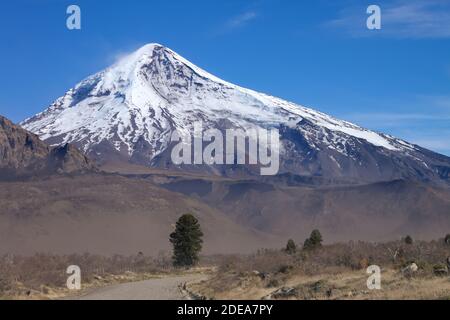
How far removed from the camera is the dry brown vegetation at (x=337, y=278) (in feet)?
99.0

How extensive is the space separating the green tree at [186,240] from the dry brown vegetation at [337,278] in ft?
90.7

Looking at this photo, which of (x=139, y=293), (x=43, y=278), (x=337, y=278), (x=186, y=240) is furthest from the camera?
(x=186, y=240)

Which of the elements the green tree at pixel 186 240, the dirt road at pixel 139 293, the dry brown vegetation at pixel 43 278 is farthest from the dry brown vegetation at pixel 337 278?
the green tree at pixel 186 240

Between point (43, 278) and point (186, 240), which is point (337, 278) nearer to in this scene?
point (43, 278)

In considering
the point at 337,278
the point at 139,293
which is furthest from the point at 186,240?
the point at 337,278

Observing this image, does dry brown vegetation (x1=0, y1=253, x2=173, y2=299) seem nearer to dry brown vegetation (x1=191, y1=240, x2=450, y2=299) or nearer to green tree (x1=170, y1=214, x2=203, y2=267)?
green tree (x1=170, y1=214, x2=203, y2=267)

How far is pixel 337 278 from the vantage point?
120 feet

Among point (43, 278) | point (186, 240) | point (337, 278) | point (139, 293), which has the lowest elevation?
point (139, 293)

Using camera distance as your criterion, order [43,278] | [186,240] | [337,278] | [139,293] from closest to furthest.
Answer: [337,278] → [139,293] → [43,278] → [186,240]

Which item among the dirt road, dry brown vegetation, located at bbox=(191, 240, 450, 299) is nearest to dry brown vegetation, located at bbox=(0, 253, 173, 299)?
the dirt road

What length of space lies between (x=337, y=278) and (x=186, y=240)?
43.5m

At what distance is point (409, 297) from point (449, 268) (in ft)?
25.5

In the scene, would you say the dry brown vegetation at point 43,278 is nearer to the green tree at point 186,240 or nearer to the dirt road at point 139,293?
the green tree at point 186,240
